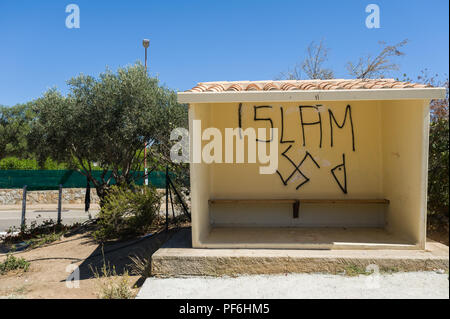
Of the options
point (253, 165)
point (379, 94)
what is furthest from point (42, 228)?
point (379, 94)

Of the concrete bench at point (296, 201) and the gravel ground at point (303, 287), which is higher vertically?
the concrete bench at point (296, 201)

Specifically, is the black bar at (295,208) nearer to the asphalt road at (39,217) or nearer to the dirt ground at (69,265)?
the dirt ground at (69,265)

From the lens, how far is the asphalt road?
12.0 m

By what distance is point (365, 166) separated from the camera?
588cm

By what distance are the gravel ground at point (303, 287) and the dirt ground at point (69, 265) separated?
0.63 meters

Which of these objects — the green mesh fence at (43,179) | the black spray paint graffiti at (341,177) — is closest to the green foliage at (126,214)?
the black spray paint graffiti at (341,177)

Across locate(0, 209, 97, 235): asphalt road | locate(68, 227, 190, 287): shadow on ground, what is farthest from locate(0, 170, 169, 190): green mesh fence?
locate(68, 227, 190, 287): shadow on ground

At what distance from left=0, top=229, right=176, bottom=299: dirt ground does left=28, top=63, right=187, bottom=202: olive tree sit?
1.56 meters

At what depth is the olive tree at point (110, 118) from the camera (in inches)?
310

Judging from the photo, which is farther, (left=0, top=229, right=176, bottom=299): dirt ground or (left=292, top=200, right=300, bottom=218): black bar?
(left=292, top=200, right=300, bottom=218): black bar

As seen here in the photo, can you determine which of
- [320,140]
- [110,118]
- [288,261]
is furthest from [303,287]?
[110,118]

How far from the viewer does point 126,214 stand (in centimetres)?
725

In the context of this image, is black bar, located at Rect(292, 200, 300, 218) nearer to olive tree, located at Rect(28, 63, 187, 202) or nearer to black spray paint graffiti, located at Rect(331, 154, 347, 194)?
black spray paint graffiti, located at Rect(331, 154, 347, 194)
